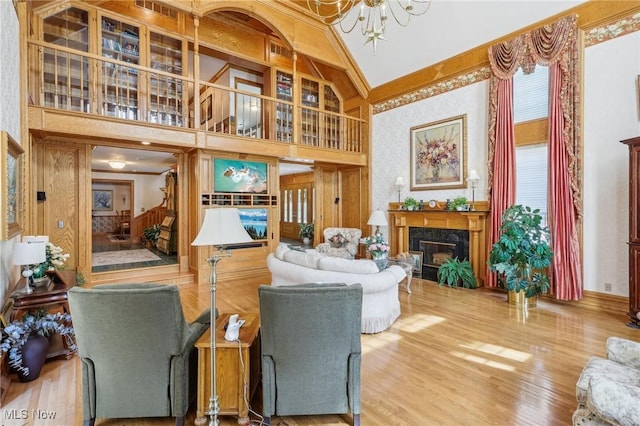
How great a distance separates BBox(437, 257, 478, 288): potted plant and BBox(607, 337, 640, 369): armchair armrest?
3.68 m

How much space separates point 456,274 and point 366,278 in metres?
2.96

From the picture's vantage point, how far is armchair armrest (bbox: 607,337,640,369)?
1859 mm

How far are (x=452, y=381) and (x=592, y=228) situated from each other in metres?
3.60

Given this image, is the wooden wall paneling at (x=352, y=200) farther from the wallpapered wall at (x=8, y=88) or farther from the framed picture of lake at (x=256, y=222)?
the wallpapered wall at (x=8, y=88)

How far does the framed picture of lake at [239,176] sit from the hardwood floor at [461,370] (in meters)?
2.47

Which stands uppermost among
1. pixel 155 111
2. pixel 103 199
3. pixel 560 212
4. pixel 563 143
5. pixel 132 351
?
pixel 155 111

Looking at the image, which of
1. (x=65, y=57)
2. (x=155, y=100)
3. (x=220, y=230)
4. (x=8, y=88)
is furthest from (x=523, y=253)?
(x=65, y=57)

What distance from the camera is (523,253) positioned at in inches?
175

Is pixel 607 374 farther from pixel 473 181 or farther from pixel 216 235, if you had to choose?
pixel 473 181

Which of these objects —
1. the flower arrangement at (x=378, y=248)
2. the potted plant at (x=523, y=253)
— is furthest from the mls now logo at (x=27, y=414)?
the potted plant at (x=523, y=253)

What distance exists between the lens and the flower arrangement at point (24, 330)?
2.38 m

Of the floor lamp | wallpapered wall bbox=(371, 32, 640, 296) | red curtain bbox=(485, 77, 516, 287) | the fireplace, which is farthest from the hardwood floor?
the fireplace

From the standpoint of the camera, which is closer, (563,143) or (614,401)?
(614,401)

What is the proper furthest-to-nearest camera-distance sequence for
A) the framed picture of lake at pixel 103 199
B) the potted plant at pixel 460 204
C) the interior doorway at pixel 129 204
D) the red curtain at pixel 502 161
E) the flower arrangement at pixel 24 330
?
the framed picture of lake at pixel 103 199 → the interior doorway at pixel 129 204 → the potted plant at pixel 460 204 → the red curtain at pixel 502 161 → the flower arrangement at pixel 24 330
